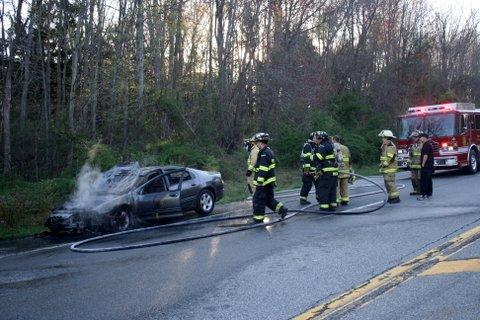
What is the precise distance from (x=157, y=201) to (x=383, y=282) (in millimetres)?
6852

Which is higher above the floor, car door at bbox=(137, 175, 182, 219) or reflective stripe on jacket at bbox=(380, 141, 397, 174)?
reflective stripe on jacket at bbox=(380, 141, 397, 174)

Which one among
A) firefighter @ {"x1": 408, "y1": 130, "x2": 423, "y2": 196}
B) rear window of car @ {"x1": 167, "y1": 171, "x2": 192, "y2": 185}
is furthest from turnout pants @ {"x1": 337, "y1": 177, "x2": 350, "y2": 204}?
rear window of car @ {"x1": 167, "y1": 171, "x2": 192, "y2": 185}

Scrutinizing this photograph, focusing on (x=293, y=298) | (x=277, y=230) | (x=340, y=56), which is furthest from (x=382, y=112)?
(x=293, y=298)

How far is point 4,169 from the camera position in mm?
16781

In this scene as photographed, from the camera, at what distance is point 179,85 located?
27.4 meters

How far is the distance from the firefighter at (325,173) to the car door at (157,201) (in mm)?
3154

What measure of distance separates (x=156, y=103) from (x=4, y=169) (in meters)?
7.30

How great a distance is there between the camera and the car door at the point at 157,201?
1155cm

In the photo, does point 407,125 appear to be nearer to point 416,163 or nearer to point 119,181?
point 416,163

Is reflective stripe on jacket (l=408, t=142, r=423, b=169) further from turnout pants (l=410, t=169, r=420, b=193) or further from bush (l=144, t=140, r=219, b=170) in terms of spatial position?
bush (l=144, t=140, r=219, b=170)

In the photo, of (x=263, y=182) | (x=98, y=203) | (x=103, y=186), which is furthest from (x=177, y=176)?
(x=263, y=182)

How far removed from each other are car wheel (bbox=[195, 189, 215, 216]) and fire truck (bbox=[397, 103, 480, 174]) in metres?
9.43

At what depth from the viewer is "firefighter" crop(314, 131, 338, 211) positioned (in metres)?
11.7

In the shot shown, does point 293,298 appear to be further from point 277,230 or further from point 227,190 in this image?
point 227,190
